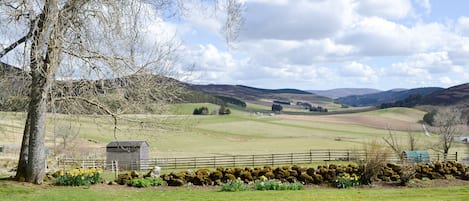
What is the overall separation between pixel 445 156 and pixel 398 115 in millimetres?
80607

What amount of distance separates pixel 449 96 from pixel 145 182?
15812 centimetres

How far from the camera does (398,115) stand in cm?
11519

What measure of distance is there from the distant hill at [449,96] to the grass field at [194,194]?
449 feet

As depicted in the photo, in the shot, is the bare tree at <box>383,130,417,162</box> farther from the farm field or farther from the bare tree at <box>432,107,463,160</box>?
the bare tree at <box>432,107,463,160</box>

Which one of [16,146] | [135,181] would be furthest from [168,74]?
[16,146]

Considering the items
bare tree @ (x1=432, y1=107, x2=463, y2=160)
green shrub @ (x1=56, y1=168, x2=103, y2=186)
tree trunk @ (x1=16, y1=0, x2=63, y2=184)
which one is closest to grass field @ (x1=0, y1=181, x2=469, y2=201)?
green shrub @ (x1=56, y1=168, x2=103, y2=186)

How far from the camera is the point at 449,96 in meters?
158

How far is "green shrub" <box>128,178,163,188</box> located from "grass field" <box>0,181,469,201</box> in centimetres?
52

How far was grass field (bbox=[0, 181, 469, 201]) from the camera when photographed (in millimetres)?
12672

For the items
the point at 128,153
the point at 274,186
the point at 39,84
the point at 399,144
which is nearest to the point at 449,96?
the point at 399,144

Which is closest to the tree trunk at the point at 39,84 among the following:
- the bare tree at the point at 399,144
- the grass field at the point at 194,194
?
the grass field at the point at 194,194

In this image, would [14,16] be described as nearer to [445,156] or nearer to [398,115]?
[445,156]

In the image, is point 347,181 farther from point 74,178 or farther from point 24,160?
point 24,160

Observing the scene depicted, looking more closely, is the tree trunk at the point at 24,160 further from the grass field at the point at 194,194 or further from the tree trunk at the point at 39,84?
the grass field at the point at 194,194
